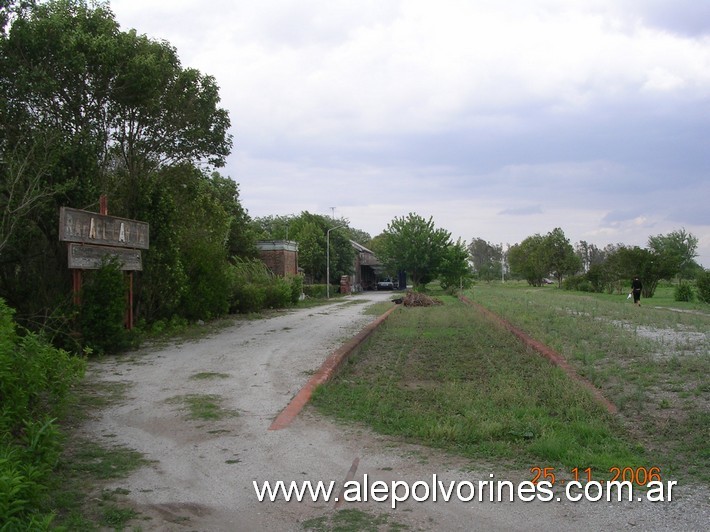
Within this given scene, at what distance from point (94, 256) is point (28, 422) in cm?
791

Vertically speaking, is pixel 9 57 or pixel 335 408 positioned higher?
pixel 9 57

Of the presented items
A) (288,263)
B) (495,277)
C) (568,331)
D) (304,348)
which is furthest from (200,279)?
(495,277)

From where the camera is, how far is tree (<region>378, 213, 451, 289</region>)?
185 feet

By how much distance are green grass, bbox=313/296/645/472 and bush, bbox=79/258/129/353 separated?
4588mm

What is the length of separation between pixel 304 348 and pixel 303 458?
7711 millimetres

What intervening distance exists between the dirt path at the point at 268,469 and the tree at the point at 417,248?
47142mm

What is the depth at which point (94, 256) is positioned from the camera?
40.7ft

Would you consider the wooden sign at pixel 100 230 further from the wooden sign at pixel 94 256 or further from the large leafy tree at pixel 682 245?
the large leafy tree at pixel 682 245

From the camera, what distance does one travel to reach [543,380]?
908 centimetres

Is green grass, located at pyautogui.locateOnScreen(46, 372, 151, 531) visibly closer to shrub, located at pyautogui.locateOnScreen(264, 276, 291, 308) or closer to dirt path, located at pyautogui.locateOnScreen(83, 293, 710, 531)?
dirt path, located at pyautogui.locateOnScreen(83, 293, 710, 531)

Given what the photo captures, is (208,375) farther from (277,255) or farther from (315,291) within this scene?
(315,291)

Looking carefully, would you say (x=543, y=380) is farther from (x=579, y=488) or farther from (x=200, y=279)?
(x=200, y=279)

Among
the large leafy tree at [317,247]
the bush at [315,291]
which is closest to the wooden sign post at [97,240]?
the bush at [315,291]

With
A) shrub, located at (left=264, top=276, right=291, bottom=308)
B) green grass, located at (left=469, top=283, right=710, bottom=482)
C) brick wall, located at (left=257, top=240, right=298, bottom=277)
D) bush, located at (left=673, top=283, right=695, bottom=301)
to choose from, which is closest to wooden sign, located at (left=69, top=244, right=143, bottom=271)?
green grass, located at (left=469, top=283, right=710, bottom=482)
